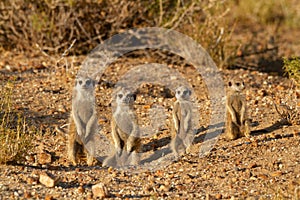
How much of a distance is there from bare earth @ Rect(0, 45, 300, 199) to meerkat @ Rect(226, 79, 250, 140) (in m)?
0.10

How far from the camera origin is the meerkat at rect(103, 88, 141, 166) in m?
5.85

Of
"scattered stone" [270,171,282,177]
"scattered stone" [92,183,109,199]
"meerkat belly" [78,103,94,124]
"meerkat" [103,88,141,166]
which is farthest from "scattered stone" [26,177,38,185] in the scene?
"scattered stone" [270,171,282,177]

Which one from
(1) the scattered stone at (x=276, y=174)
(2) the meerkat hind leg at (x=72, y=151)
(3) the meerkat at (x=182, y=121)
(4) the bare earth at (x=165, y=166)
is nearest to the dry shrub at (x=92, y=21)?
(4) the bare earth at (x=165, y=166)

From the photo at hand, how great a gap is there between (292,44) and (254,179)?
6.57 m

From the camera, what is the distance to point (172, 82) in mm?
8008

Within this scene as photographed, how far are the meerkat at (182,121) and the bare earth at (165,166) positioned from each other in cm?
12

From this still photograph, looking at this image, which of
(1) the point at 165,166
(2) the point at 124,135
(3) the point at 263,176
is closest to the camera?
(3) the point at 263,176

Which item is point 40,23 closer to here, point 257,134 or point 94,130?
point 94,130

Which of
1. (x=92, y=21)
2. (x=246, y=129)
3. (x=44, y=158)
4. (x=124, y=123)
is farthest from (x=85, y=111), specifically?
(x=92, y=21)

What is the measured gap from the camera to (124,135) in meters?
6.00

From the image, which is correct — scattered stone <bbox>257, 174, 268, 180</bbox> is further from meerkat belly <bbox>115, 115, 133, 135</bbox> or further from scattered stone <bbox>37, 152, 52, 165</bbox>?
scattered stone <bbox>37, 152, 52, 165</bbox>

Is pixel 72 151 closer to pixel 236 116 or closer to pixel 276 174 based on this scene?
pixel 236 116

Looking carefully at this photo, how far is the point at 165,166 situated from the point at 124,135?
0.55m

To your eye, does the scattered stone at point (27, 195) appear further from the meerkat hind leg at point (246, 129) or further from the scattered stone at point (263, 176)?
the meerkat hind leg at point (246, 129)
